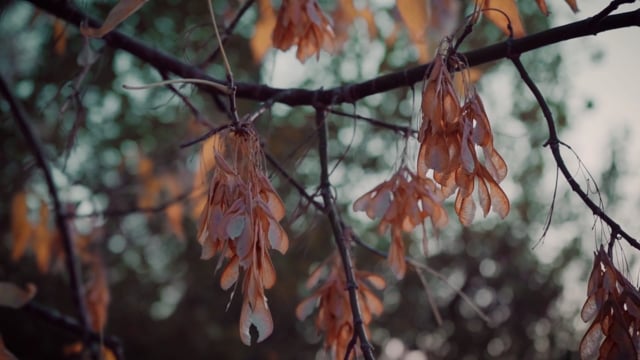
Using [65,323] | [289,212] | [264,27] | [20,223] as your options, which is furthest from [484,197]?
[289,212]

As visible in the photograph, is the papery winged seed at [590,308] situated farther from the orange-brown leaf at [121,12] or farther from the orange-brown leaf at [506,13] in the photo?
the orange-brown leaf at [121,12]

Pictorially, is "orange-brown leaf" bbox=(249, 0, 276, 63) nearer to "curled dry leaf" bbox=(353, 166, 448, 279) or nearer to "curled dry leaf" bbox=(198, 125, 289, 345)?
"curled dry leaf" bbox=(353, 166, 448, 279)

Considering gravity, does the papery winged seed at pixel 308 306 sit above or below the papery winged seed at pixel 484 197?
below

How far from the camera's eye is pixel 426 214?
76 centimetres

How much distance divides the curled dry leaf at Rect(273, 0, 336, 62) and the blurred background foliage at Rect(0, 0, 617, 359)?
1.32 m

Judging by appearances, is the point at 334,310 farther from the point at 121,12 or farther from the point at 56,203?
the point at 56,203

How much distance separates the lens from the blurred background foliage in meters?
2.29

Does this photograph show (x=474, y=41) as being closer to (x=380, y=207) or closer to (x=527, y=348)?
(x=527, y=348)

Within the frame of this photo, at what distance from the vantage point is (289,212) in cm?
237

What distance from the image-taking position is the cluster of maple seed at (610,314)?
54 cm

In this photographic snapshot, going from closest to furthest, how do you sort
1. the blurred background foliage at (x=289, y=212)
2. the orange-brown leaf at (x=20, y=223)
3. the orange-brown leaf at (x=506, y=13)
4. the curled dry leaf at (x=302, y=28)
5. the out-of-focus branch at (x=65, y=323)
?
the orange-brown leaf at (x=506, y=13)
the curled dry leaf at (x=302, y=28)
the out-of-focus branch at (x=65, y=323)
the orange-brown leaf at (x=20, y=223)
the blurred background foliage at (x=289, y=212)

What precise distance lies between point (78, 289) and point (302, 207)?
658 mm

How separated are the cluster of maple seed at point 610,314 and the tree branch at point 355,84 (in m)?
0.18

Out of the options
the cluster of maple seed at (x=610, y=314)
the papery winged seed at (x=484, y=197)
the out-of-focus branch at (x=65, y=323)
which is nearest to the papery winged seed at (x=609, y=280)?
the cluster of maple seed at (x=610, y=314)
